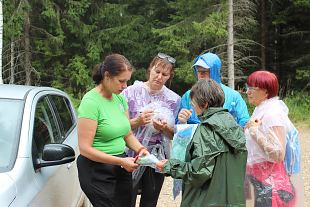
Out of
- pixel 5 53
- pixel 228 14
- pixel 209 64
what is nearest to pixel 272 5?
pixel 228 14

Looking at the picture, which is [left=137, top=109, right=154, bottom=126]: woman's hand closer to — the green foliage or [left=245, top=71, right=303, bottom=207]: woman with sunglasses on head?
[left=245, top=71, right=303, bottom=207]: woman with sunglasses on head

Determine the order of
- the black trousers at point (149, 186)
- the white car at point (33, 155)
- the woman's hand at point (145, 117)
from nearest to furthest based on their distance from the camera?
the white car at point (33, 155) → the woman's hand at point (145, 117) → the black trousers at point (149, 186)

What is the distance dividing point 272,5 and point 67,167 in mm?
20921

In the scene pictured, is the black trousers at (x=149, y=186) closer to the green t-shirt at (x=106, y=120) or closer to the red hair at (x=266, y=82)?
the green t-shirt at (x=106, y=120)

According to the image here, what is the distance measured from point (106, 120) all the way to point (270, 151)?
1.21m

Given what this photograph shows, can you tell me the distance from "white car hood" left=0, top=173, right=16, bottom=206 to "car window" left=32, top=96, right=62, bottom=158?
48 cm

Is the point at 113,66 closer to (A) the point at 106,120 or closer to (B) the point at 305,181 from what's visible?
(A) the point at 106,120

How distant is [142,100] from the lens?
3.79 metres

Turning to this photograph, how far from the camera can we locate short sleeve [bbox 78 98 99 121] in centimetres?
291

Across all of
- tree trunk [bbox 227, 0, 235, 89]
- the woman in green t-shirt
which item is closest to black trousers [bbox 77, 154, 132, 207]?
the woman in green t-shirt

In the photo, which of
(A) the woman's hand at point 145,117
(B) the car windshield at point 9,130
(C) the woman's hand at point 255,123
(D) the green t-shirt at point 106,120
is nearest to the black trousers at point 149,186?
(A) the woman's hand at point 145,117

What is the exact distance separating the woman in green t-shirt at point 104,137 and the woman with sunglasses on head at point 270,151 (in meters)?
0.96

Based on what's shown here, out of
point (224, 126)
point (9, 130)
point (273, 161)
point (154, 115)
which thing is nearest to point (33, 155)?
point (9, 130)

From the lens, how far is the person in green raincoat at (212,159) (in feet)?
8.51
